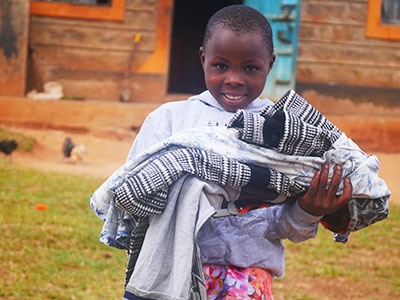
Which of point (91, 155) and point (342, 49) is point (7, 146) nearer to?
point (91, 155)

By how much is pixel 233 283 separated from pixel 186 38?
1321 centimetres

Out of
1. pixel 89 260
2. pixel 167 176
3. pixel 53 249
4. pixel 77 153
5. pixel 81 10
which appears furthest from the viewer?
pixel 81 10

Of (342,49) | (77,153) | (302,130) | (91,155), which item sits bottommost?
(91,155)

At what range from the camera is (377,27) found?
9.77 metres

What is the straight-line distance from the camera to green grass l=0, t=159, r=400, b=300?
3.94 meters

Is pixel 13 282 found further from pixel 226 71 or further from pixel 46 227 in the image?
pixel 226 71

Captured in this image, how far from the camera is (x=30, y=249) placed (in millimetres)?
4488

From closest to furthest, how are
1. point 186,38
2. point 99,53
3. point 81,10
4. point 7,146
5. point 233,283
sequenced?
point 233,283, point 7,146, point 81,10, point 99,53, point 186,38

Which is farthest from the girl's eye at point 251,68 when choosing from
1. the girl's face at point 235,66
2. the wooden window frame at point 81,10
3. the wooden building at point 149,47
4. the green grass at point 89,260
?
the wooden window frame at point 81,10

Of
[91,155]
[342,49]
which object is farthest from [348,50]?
[91,155]

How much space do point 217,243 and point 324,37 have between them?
8.38 meters

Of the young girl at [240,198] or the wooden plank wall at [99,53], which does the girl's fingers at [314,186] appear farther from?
the wooden plank wall at [99,53]

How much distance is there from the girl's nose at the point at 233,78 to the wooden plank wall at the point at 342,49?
7981mm

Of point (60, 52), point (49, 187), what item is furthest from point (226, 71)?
point (60, 52)
